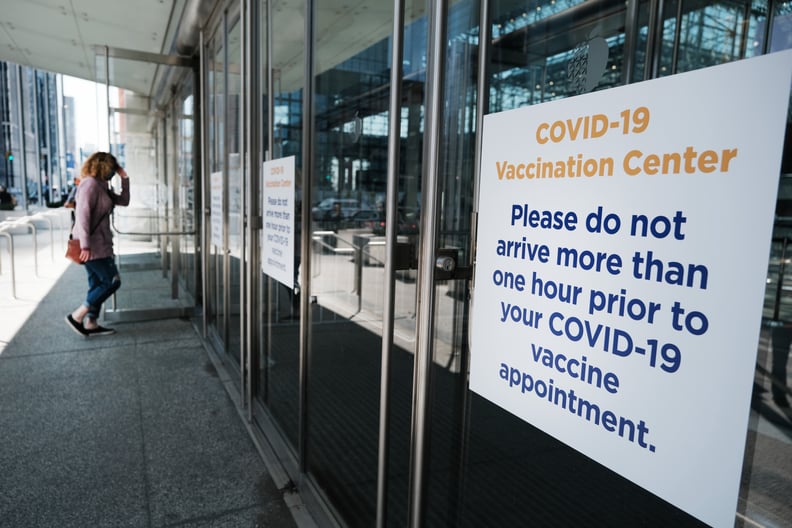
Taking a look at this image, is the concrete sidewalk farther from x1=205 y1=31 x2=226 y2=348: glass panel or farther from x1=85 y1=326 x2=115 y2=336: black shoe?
x1=205 y1=31 x2=226 y2=348: glass panel

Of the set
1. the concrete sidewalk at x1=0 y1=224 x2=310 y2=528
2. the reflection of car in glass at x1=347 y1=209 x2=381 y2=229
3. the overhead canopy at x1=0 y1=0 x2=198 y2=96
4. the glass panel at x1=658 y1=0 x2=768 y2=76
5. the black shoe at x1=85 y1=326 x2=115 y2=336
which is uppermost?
the glass panel at x1=658 y1=0 x2=768 y2=76

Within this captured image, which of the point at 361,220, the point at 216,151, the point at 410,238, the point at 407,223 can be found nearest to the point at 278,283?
the point at 407,223

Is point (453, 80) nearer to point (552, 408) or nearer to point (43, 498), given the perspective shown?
point (552, 408)

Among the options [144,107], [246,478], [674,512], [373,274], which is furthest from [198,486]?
[144,107]

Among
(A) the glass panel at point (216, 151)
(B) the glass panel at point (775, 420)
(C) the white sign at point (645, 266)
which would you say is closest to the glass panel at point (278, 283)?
(A) the glass panel at point (216, 151)

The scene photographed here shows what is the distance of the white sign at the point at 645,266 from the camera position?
736 millimetres

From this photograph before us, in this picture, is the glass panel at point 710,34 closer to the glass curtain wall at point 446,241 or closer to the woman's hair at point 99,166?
the glass curtain wall at point 446,241

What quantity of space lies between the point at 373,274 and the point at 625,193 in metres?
5.73

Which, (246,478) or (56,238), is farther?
(56,238)

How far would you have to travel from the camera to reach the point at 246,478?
2.77 meters

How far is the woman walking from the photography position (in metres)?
4.98

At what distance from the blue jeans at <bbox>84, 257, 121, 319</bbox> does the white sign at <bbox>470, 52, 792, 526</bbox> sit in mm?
4982

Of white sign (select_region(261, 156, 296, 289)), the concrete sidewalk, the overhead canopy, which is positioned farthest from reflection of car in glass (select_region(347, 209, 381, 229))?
the overhead canopy

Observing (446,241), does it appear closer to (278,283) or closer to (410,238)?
(410,238)
